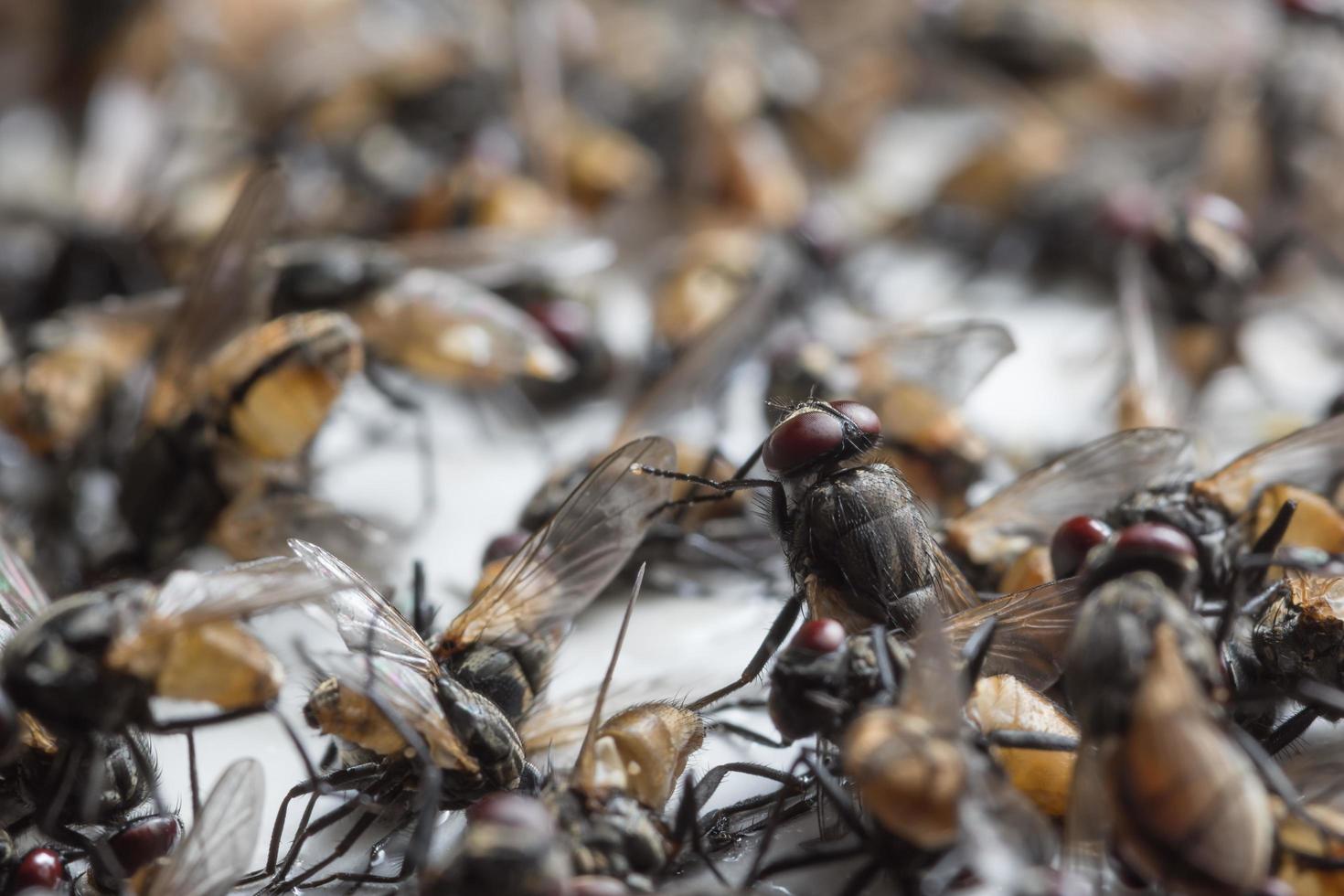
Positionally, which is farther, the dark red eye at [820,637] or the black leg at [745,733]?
the black leg at [745,733]

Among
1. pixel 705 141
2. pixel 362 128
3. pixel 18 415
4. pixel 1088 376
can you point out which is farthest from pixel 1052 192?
pixel 18 415

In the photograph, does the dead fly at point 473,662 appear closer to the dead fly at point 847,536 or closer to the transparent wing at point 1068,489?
the dead fly at point 847,536

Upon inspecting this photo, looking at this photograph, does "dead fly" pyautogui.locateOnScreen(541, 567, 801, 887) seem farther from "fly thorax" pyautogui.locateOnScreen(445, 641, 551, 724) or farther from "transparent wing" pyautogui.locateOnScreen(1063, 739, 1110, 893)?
"transparent wing" pyautogui.locateOnScreen(1063, 739, 1110, 893)

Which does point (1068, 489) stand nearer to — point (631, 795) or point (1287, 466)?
point (1287, 466)

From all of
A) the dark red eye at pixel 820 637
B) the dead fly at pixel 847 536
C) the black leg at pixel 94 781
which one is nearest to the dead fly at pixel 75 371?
the black leg at pixel 94 781

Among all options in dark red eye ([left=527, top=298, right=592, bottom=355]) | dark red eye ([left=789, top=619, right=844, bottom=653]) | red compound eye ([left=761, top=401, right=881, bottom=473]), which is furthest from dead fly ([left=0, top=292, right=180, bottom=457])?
dark red eye ([left=789, top=619, right=844, bottom=653])

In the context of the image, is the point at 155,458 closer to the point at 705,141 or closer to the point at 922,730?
the point at 922,730
